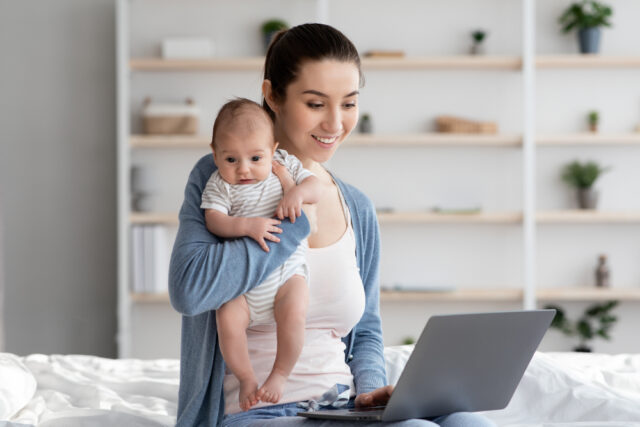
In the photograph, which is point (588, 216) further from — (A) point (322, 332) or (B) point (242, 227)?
(B) point (242, 227)

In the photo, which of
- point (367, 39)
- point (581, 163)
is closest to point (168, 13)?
point (367, 39)

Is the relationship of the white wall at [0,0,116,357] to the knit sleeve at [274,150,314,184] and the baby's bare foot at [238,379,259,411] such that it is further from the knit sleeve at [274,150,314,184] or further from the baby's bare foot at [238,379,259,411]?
the baby's bare foot at [238,379,259,411]

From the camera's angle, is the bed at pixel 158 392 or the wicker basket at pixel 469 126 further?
the wicker basket at pixel 469 126

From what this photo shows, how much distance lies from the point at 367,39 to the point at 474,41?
546mm

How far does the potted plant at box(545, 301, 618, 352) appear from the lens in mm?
4129

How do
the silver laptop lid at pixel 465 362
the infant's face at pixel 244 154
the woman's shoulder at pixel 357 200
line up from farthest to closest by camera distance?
the woman's shoulder at pixel 357 200
the infant's face at pixel 244 154
the silver laptop lid at pixel 465 362

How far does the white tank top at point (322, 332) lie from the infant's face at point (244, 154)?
0.19 meters

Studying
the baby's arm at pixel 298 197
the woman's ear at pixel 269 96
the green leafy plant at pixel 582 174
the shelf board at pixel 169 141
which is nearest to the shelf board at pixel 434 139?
the green leafy plant at pixel 582 174

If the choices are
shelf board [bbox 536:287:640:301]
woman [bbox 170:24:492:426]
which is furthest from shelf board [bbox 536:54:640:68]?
woman [bbox 170:24:492:426]

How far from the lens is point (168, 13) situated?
4.22 m

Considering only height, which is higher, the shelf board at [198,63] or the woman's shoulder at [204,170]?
the shelf board at [198,63]

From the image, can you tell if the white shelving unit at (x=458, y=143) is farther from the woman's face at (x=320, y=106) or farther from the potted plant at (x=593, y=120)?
the woman's face at (x=320, y=106)

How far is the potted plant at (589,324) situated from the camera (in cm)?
413

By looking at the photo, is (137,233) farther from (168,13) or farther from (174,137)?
(168,13)
